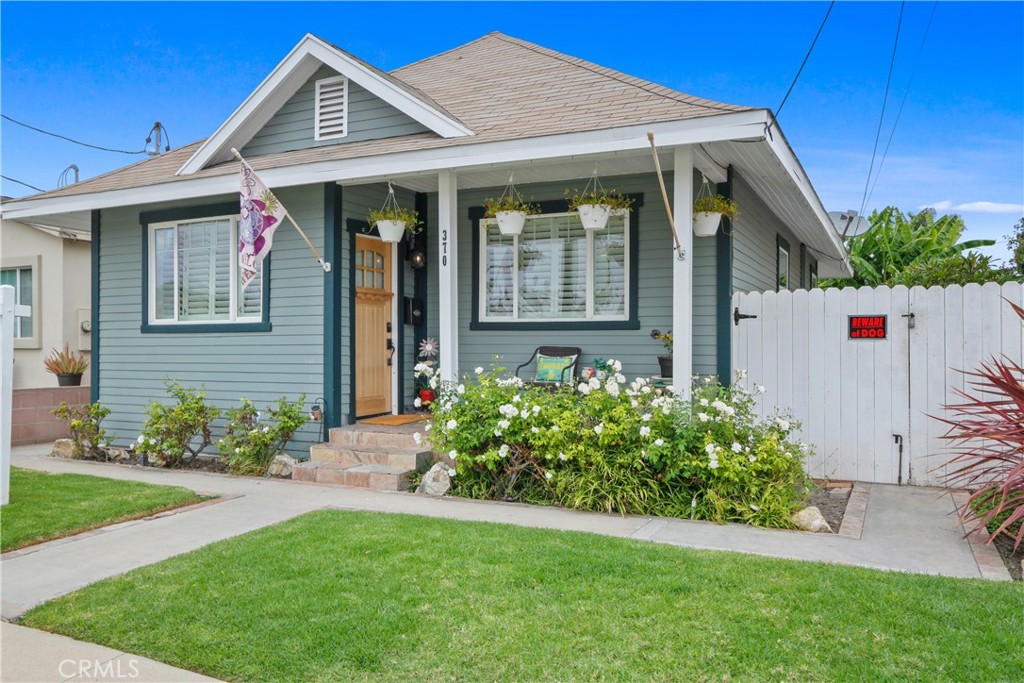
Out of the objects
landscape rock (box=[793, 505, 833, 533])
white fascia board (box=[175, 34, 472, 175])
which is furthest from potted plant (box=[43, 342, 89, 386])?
A: landscape rock (box=[793, 505, 833, 533])

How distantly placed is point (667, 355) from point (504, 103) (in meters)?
3.33

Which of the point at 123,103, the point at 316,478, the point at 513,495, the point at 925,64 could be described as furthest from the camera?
the point at 123,103

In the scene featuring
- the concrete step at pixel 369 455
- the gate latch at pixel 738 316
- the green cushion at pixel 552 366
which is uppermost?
the gate latch at pixel 738 316

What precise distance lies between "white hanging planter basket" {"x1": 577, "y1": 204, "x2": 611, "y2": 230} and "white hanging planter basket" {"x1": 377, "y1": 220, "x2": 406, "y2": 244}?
2.07m

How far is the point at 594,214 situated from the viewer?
24.0ft

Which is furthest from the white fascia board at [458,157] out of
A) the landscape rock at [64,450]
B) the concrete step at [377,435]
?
the landscape rock at [64,450]

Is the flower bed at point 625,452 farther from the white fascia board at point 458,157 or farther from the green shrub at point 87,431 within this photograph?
the green shrub at point 87,431

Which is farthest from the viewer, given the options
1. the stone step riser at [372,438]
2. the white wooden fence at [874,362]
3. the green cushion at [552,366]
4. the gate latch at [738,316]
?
the green cushion at [552,366]

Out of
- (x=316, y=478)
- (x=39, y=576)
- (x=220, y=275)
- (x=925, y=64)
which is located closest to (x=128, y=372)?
(x=220, y=275)

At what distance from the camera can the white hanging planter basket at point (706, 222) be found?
7277 mm

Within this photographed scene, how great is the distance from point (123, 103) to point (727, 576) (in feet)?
68.5

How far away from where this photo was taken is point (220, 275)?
9.14 m

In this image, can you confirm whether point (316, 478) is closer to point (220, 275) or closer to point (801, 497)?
point (220, 275)

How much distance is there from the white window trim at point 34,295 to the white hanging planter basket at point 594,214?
1032 centimetres
